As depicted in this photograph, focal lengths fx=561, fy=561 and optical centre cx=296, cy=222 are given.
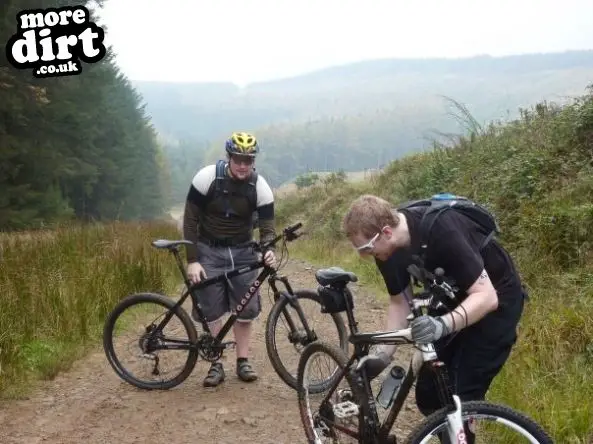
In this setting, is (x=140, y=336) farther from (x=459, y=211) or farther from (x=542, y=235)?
(x=542, y=235)

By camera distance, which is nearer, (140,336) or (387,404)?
(387,404)

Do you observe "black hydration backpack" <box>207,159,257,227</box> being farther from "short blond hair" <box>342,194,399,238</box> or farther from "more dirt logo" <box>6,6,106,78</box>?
"more dirt logo" <box>6,6,106,78</box>

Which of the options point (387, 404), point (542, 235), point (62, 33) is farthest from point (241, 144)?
point (62, 33)

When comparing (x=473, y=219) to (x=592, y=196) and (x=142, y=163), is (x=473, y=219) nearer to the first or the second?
(x=592, y=196)

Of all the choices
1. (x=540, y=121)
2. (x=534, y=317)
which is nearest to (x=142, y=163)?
(x=540, y=121)

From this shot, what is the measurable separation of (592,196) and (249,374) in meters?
4.37

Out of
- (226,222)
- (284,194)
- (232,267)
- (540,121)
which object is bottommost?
(284,194)

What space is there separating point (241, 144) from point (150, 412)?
233cm

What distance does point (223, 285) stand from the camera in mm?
5070

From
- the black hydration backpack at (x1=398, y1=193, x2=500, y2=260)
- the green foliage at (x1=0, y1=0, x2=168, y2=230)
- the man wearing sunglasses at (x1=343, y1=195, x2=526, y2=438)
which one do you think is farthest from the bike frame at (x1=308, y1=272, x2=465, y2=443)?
the green foliage at (x1=0, y1=0, x2=168, y2=230)

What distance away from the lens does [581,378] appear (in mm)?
3762

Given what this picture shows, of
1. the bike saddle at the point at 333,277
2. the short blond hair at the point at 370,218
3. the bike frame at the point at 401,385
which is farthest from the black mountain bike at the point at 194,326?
the short blond hair at the point at 370,218

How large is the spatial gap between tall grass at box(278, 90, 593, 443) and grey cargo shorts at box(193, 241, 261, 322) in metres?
2.18

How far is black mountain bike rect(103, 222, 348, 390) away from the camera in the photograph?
489 centimetres
